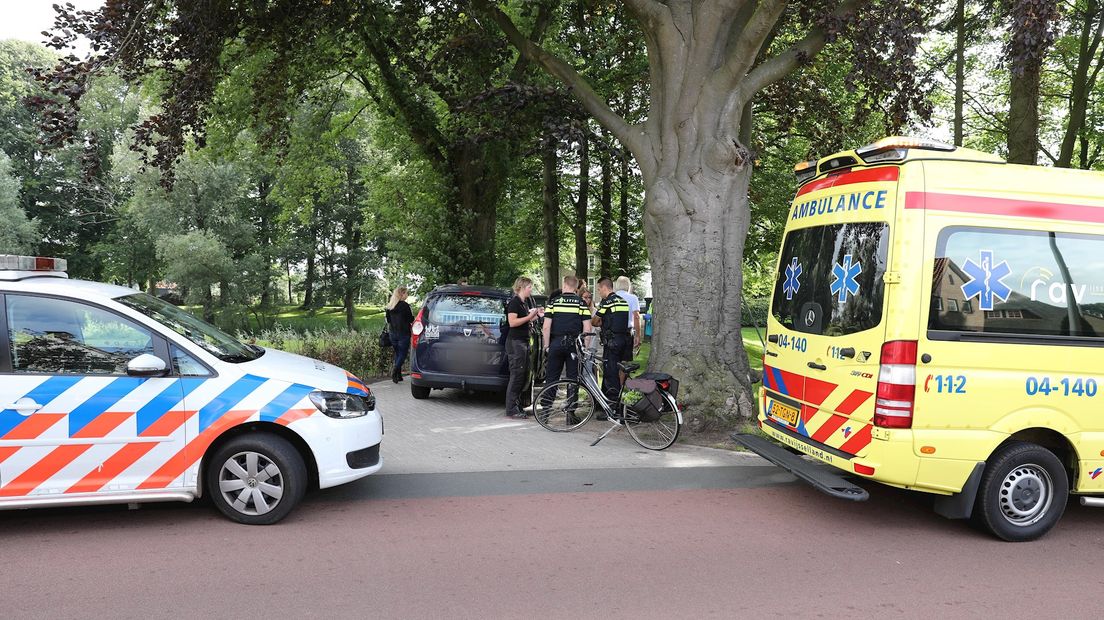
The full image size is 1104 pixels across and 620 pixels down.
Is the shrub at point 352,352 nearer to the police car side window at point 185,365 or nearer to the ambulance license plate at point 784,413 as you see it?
the police car side window at point 185,365

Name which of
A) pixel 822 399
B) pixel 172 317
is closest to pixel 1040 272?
pixel 822 399

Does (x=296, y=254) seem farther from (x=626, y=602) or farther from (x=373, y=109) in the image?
(x=626, y=602)

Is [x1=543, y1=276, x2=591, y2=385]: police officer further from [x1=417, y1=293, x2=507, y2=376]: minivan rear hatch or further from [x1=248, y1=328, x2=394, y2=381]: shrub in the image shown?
[x1=248, y1=328, x2=394, y2=381]: shrub

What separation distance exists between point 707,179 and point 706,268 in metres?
1.06

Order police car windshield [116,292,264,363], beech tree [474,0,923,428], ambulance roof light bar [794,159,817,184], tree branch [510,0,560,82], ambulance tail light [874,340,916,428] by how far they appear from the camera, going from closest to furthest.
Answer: ambulance tail light [874,340,916,428], police car windshield [116,292,264,363], ambulance roof light bar [794,159,817,184], beech tree [474,0,923,428], tree branch [510,0,560,82]

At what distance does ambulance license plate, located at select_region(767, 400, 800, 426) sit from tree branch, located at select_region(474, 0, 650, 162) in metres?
4.13

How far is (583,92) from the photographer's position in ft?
33.3

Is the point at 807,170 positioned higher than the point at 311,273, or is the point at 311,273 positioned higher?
the point at 807,170

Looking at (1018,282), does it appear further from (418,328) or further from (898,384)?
(418,328)

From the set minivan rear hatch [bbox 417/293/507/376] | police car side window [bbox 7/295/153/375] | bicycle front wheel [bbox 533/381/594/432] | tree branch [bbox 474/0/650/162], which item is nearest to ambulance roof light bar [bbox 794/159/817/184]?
tree branch [bbox 474/0/650/162]

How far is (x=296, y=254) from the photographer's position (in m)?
41.6

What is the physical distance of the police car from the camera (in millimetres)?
4996

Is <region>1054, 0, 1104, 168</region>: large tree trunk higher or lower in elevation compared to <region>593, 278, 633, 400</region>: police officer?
higher

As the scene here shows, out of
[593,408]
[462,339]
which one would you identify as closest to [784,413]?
[593,408]
